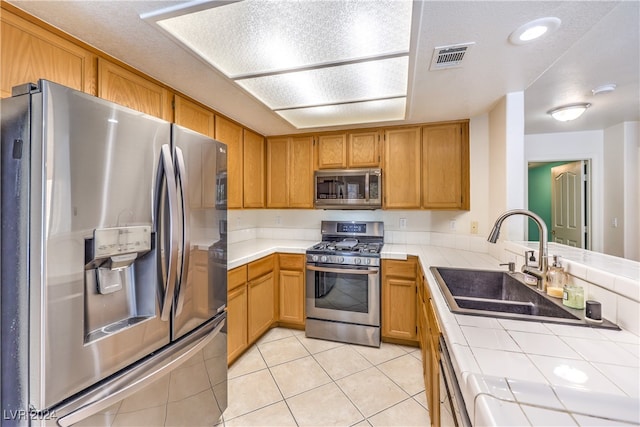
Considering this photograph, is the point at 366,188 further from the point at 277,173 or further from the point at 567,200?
the point at 567,200

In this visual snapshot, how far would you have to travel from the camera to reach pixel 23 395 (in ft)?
2.81

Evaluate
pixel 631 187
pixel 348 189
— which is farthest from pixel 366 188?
pixel 631 187

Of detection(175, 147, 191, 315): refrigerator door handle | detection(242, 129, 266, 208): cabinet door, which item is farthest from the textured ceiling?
detection(175, 147, 191, 315): refrigerator door handle

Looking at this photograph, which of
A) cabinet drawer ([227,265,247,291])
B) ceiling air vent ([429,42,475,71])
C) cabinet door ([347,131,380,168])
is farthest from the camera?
cabinet door ([347,131,380,168])

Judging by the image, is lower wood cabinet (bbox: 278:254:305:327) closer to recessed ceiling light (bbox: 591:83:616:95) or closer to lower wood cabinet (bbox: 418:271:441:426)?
lower wood cabinet (bbox: 418:271:441:426)

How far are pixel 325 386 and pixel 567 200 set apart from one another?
437 centimetres

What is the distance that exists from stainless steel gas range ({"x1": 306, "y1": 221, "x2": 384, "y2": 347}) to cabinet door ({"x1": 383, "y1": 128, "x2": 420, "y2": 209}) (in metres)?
0.56

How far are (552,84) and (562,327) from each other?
210 centimetres

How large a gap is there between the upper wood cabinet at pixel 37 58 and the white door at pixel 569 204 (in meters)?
5.18

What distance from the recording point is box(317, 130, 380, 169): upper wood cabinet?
9.84 feet

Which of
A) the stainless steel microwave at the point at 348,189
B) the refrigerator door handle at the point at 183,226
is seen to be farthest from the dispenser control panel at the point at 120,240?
the stainless steel microwave at the point at 348,189

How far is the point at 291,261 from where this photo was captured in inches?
114

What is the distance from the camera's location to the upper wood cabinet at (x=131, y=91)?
154 centimetres

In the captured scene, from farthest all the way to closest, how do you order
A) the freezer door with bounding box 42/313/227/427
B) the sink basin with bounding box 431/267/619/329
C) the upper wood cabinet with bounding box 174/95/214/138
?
the upper wood cabinet with bounding box 174/95/214/138, the sink basin with bounding box 431/267/619/329, the freezer door with bounding box 42/313/227/427
